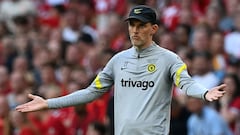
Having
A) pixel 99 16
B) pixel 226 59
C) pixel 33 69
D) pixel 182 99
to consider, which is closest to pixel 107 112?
pixel 182 99

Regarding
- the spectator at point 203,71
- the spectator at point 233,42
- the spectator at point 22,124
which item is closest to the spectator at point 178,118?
the spectator at point 203,71

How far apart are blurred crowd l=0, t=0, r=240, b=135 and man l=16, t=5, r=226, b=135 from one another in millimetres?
3686

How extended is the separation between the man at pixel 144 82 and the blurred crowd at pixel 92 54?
369 centimetres

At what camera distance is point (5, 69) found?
1614cm

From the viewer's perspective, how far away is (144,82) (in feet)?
30.1

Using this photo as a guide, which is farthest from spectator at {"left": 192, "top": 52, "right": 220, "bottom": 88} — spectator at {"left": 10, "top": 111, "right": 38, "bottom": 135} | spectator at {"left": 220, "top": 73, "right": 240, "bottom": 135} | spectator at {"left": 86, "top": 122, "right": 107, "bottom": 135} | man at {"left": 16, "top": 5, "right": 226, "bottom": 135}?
man at {"left": 16, "top": 5, "right": 226, "bottom": 135}

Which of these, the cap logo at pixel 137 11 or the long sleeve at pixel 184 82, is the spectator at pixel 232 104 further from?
the cap logo at pixel 137 11

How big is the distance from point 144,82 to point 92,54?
6.53 meters

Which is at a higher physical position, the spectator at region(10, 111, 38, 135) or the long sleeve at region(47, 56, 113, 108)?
the long sleeve at region(47, 56, 113, 108)

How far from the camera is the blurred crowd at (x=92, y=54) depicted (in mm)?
13250

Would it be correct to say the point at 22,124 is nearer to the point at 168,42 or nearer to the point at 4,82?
the point at 4,82

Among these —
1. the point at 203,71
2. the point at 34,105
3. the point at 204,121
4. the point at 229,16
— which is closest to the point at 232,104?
the point at 204,121

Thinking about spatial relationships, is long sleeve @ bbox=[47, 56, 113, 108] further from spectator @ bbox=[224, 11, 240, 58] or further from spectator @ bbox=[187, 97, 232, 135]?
spectator @ bbox=[224, 11, 240, 58]

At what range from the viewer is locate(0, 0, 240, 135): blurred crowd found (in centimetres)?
1325
